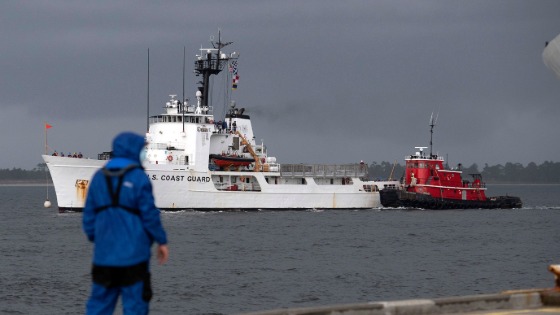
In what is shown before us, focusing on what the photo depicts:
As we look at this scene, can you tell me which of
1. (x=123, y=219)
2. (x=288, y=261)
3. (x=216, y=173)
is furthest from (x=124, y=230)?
(x=216, y=173)

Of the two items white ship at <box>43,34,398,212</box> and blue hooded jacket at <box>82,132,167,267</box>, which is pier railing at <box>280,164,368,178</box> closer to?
white ship at <box>43,34,398,212</box>

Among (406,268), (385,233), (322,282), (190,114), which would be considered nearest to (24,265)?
(322,282)

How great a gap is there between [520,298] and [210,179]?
161 feet

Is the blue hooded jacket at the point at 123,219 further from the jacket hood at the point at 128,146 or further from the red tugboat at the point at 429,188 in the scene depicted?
the red tugboat at the point at 429,188

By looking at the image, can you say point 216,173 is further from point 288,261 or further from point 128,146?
point 128,146

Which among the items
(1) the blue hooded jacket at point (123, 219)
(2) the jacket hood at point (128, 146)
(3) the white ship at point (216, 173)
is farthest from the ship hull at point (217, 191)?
(1) the blue hooded jacket at point (123, 219)

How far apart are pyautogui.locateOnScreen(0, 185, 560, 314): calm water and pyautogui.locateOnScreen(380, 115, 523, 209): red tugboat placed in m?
6.40

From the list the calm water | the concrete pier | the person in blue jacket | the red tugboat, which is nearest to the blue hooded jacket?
the person in blue jacket

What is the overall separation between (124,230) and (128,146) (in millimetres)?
742

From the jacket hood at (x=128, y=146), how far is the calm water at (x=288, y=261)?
14.8 m

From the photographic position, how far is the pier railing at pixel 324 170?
204 feet

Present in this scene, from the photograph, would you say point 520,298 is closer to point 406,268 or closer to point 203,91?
point 406,268

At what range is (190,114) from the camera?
2345 inches

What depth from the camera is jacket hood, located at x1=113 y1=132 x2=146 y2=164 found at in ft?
25.8
